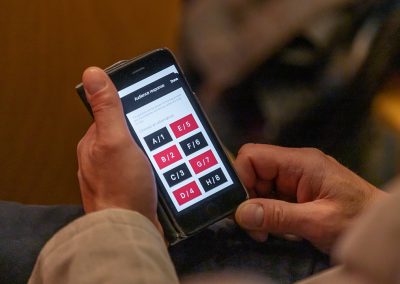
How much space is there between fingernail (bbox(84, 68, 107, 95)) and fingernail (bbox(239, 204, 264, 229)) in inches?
7.8

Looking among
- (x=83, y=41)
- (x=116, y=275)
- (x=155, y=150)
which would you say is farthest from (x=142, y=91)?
(x=83, y=41)

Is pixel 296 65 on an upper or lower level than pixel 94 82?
lower

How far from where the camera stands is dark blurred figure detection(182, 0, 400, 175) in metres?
Answer: 1.15

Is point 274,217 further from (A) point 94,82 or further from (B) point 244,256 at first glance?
(A) point 94,82

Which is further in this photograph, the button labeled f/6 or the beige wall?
the beige wall

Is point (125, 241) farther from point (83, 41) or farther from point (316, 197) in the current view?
point (83, 41)

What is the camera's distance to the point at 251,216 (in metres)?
0.77

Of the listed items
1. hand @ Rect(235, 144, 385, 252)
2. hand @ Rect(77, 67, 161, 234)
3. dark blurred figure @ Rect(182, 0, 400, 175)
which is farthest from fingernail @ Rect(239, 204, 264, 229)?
dark blurred figure @ Rect(182, 0, 400, 175)

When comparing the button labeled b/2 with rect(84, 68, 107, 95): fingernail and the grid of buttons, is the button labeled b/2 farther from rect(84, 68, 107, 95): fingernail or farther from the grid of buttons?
rect(84, 68, 107, 95): fingernail

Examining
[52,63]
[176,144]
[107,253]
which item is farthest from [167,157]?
[52,63]

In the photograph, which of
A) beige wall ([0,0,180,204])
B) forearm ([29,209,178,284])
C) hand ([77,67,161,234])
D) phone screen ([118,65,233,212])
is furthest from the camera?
beige wall ([0,0,180,204])

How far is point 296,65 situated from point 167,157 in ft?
1.55

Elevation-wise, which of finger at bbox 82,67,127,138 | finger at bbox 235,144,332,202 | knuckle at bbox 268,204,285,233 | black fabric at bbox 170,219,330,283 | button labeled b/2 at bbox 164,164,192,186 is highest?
finger at bbox 82,67,127,138

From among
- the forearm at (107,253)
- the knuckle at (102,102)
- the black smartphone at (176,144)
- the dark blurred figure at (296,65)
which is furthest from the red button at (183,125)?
the dark blurred figure at (296,65)
